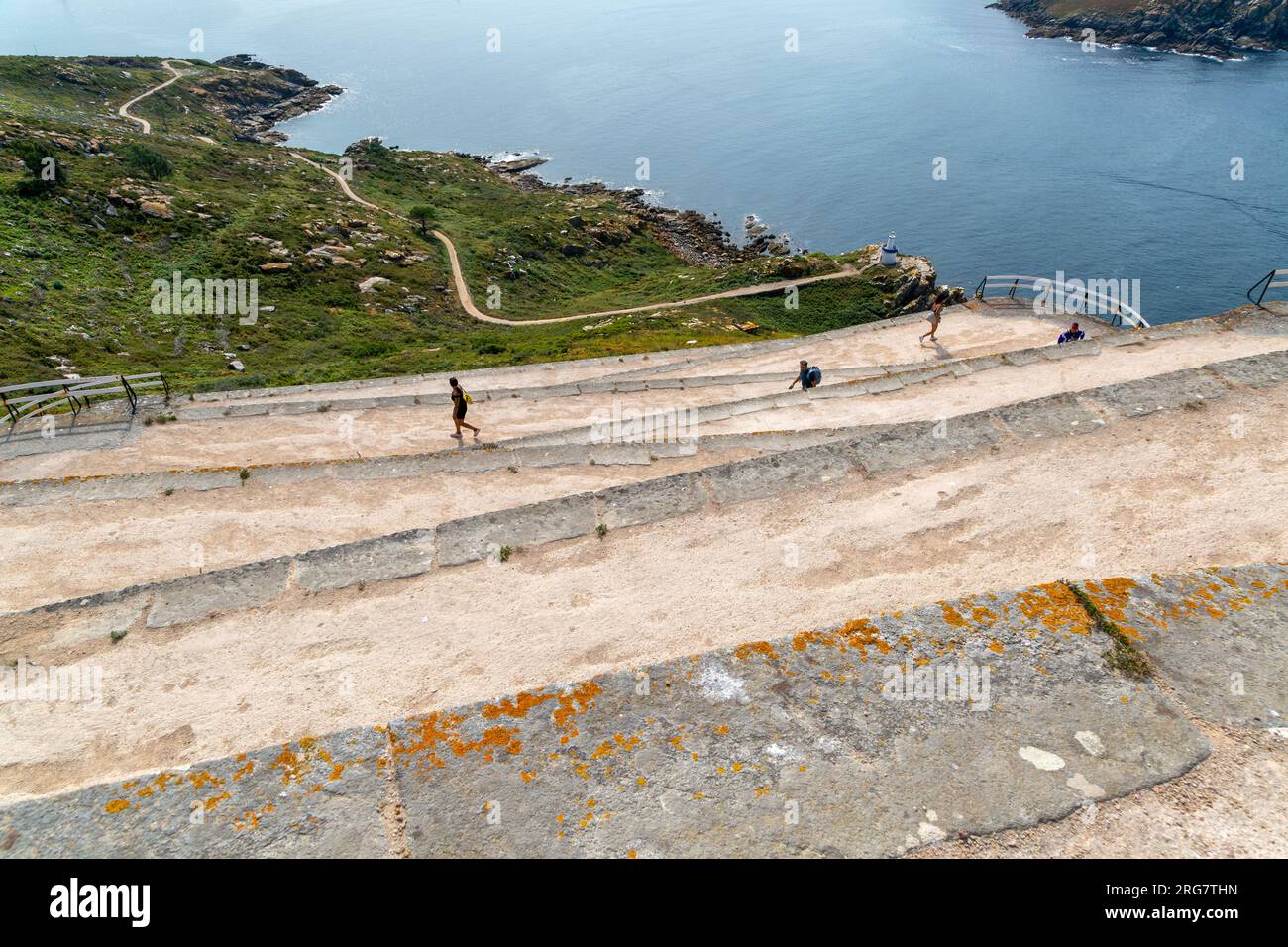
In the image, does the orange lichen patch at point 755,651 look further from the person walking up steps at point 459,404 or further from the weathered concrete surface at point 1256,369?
the person walking up steps at point 459,404

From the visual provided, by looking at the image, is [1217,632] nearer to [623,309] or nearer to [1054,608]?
[1054,608]

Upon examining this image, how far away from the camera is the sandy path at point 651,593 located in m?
7.10

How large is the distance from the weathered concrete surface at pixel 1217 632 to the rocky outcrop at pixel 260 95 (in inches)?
4951

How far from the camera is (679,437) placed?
1472 centimetres

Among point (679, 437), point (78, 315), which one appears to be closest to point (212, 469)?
point (679, 437)

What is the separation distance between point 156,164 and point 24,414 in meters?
50.4

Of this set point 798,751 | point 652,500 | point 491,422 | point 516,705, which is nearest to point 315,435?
point 491,422

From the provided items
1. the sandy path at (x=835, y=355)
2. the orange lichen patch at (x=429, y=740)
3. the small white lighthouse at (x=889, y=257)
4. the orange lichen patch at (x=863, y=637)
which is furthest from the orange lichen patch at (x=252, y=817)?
the small white lighthouse at (x=889, y=257)

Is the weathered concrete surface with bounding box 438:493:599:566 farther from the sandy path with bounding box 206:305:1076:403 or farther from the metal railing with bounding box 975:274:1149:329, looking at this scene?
the metal railing with bounding box 975:274:1149:329

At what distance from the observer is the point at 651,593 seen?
8398 millimetres

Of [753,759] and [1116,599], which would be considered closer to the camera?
[753,759]

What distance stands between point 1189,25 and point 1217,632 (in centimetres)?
18353

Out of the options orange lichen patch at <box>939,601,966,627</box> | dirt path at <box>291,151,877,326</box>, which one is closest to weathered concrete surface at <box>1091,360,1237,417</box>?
orange lichen patch at <box>939,601,966,627</box>

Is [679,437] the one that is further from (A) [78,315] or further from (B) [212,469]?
(A) [78,315]
